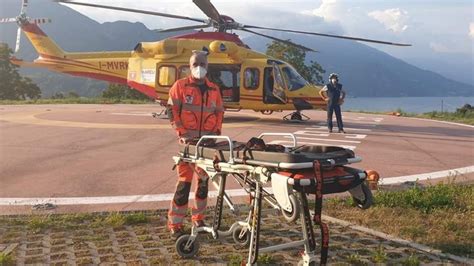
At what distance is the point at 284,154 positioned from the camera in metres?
3.40

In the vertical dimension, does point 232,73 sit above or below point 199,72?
above

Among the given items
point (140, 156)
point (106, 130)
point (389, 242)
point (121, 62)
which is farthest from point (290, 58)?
point (389, 242)

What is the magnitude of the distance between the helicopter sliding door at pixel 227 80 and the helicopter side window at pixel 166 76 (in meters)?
1.29

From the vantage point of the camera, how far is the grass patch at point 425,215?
4.66 meters

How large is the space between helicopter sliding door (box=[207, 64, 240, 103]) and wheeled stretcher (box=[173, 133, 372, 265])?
12.0m

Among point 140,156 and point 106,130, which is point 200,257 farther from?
point 106,130

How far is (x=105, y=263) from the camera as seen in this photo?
3.99 m

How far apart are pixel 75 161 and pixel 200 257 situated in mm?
5537

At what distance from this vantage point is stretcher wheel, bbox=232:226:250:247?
443 cm

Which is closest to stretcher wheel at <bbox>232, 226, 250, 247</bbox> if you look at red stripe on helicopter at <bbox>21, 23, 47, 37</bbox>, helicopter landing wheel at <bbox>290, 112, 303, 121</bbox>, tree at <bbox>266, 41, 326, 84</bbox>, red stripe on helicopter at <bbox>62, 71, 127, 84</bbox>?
helicopter landing wheel at <bbox>290, 112, 303, 121</bbox>

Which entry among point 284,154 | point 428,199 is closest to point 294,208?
point 284,154

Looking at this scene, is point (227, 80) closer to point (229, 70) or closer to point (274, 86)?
point (229, 70)

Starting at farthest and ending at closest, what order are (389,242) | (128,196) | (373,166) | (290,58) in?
(290,58) → (373,166) → (128,196) → (389,242)

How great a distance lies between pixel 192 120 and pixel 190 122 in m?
0.03
